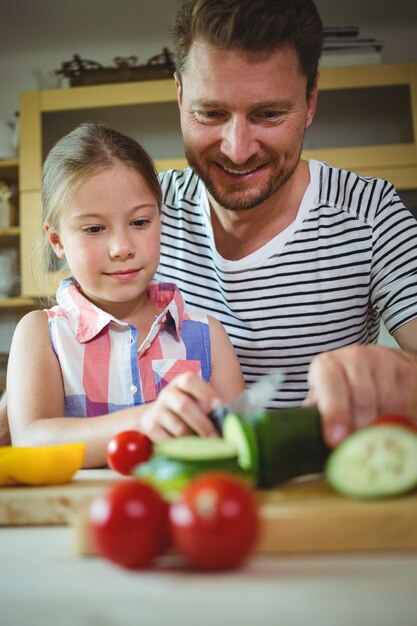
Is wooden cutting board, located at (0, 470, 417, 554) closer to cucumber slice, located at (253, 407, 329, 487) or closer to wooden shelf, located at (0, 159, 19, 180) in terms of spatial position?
cucumber slice, located at (253, 407, 329, 487)

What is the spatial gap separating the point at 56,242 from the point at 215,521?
97 centimetres

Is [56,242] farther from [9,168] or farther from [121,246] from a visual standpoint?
[9,168]

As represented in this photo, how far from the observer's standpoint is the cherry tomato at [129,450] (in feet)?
2.85

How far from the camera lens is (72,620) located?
0.46 metres

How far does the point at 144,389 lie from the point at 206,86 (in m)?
0.62

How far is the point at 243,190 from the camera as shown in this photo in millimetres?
1559

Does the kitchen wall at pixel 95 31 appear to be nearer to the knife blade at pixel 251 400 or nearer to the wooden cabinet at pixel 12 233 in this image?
the wooden cabinet at pixel 12 233

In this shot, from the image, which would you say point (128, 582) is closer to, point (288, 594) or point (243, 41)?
point (288, 594)

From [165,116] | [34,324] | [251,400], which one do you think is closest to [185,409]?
[251,400]

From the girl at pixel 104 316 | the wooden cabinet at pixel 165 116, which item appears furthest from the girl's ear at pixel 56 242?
the wooden cabinet at pixel 165 116

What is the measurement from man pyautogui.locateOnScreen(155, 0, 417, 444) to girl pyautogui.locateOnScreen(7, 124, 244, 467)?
217 mm

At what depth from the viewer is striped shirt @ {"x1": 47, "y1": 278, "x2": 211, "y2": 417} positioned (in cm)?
128

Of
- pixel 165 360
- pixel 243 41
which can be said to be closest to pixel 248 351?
pixel 165 360

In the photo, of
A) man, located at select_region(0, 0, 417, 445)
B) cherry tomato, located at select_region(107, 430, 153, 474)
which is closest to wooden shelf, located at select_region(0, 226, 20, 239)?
man, located at select_region(0, 0, 417, 445)
